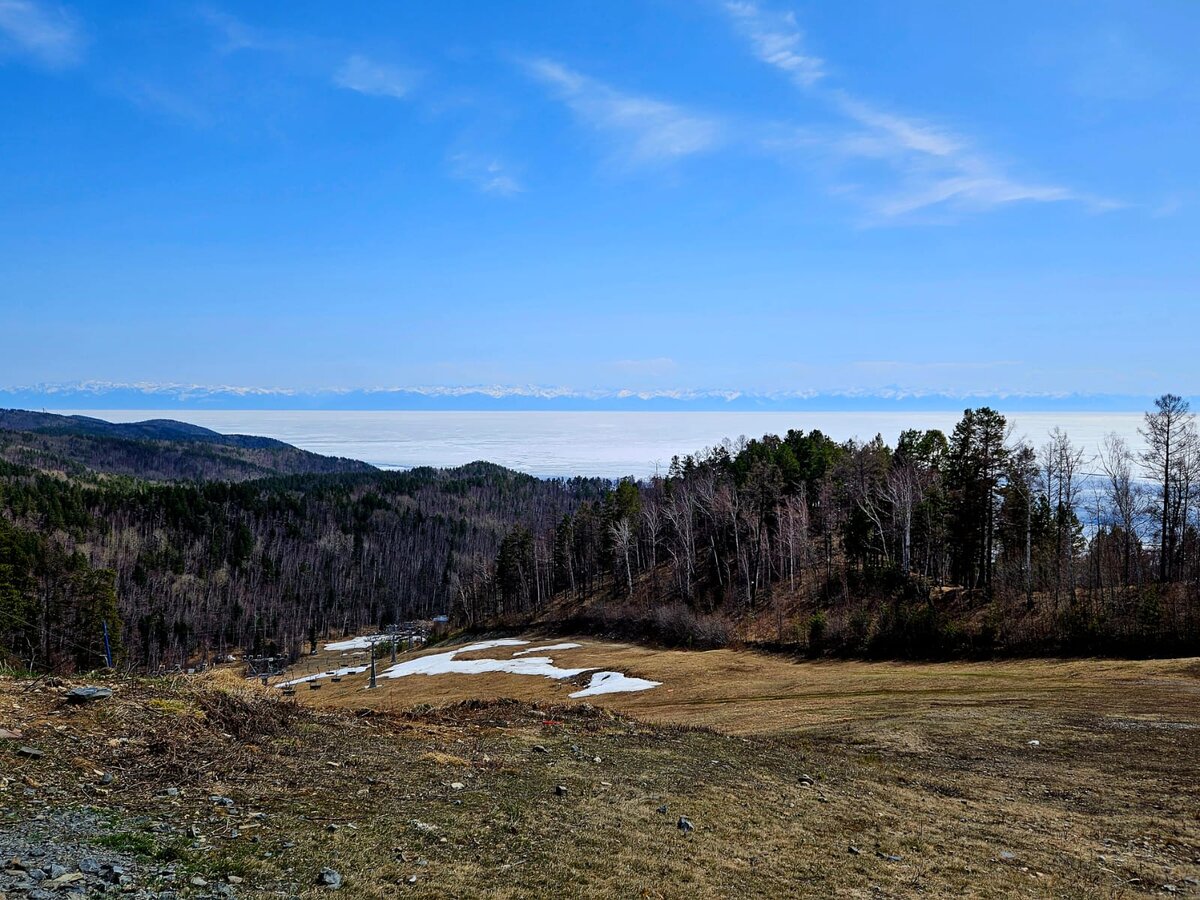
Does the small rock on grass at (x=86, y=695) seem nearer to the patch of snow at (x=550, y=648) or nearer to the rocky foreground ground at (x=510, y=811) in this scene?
the rocky foreground ground at (x=510, y=811)

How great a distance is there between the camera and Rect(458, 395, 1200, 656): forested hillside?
45906 mm

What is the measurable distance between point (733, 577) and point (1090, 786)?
2382 inches

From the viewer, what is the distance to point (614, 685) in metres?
46.3

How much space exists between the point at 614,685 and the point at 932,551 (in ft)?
118

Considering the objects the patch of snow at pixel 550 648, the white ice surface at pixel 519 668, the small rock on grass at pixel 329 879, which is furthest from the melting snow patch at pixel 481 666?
the small rock on grass at pixel 329 879

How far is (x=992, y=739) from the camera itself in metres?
20.7

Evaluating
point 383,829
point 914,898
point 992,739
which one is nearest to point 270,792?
point 383,829

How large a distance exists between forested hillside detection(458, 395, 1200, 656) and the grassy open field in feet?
82.7

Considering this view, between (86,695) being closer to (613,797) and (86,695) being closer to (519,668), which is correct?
(613,797)

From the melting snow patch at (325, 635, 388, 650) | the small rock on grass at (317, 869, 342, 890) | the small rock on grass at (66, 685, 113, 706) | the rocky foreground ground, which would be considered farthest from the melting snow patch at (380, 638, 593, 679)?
the melting snow patch at (325, 635, 388, 650)

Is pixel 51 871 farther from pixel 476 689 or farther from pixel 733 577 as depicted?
pixel 733 577

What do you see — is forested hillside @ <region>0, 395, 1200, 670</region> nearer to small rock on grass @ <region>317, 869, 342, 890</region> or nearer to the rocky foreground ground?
the rocky foreground ground

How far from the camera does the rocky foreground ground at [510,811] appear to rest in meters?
7.71

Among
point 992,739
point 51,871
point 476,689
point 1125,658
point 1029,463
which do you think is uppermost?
point 1029,463
